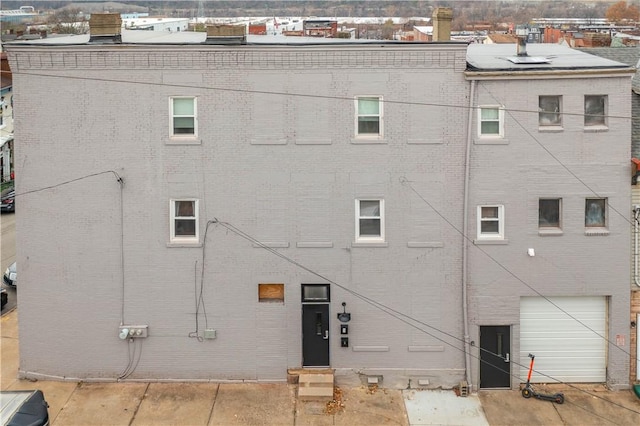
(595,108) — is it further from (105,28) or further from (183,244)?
(105,28)

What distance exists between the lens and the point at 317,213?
719 inches

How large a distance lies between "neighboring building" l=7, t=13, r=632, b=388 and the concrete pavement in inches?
19.9

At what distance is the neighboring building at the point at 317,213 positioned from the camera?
17.9 metres

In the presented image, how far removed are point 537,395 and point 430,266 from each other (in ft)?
15.5

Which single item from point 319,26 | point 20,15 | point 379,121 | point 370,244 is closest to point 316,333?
point 370,244

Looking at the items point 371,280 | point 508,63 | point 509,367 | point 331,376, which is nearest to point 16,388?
point 331,376

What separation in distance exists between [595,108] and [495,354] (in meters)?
7.68

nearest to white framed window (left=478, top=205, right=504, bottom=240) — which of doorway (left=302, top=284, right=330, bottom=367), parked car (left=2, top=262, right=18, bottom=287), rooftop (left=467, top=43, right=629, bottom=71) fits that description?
rooftop (left=467, top=43, right=629, bottom=71)

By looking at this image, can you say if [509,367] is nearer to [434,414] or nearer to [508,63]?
[434,414]

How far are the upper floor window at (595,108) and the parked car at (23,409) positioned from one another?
16377 millimetres

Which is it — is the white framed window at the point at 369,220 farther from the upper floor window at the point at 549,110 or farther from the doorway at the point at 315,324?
the upper floor window at the point at 549,110

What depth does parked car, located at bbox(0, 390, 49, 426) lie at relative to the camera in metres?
14.7

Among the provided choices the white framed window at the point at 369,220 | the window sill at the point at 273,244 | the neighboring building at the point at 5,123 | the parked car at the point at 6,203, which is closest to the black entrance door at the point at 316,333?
the window sill at the point at 273,244

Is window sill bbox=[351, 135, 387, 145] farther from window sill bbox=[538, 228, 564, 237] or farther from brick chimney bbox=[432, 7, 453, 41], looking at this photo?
window sill bbox=[538, 228, 564, 237]
